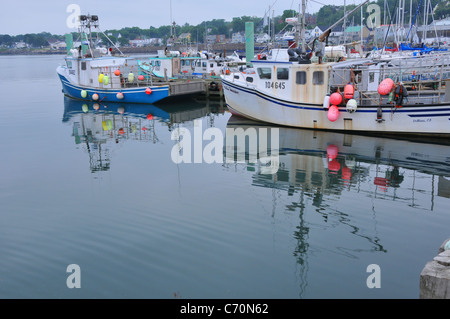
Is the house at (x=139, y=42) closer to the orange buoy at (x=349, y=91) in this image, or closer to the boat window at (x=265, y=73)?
the boat window at (x=265, y=73)

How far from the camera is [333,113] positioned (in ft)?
59.8

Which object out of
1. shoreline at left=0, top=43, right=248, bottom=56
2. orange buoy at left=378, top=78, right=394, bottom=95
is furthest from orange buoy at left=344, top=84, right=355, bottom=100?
shoreline at left=0, top=43, right=248, bottom=56

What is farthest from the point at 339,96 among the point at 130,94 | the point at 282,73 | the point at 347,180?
the point at 130,94

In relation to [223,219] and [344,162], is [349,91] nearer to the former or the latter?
[344,162]

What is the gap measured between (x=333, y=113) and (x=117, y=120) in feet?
41.3

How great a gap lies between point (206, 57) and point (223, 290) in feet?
115

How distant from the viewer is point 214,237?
8.98 m

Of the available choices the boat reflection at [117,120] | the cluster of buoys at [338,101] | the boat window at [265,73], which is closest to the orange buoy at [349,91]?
the cluster of buoys at [338,101]

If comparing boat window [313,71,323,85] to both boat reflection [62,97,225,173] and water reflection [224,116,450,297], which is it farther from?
boat reflection [62,97,225,173]

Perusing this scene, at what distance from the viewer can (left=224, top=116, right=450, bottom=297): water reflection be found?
30.6 feet

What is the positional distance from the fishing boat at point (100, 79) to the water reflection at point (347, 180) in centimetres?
1339

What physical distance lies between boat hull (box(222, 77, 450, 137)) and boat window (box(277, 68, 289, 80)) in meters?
1.00

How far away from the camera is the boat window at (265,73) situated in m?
20.0
